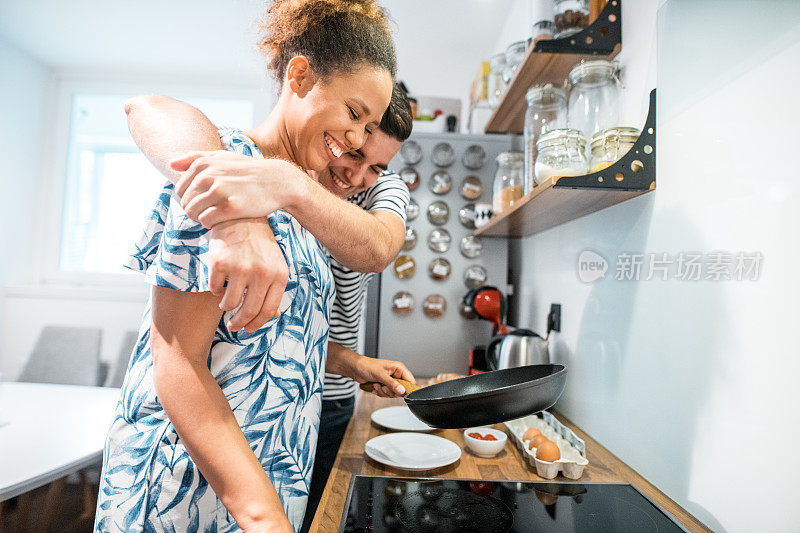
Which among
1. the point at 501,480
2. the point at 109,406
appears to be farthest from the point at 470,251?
the point at 109,406

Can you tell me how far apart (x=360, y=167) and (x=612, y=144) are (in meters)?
0.52

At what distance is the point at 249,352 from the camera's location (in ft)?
2.17

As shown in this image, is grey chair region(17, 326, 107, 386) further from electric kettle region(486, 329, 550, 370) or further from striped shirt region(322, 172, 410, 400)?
electric kettle region(486, 329, 550, 370)

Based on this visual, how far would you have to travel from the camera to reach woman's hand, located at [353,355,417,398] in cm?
107

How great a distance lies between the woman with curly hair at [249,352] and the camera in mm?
545

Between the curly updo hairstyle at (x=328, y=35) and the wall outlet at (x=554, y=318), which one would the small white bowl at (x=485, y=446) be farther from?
the curly updo hairstyle at (x=328, y=35)

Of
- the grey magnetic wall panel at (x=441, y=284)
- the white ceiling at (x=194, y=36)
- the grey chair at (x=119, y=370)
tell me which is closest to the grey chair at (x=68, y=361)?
the grey chair at (x=119, y=370)

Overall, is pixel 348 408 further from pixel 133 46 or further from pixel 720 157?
pixel 133 46

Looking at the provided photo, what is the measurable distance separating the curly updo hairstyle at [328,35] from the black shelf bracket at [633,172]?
0.42 metres

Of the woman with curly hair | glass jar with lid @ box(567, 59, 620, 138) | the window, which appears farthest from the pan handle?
the window

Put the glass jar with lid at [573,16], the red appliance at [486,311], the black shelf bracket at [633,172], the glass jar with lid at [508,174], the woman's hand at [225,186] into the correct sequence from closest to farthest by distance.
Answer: the woman's hand at [225,186], the black shelf bracket at [633,172], the glass jar with lid at [573,16], the glass jar with lid at [508,174], the red appliance at [486,311]

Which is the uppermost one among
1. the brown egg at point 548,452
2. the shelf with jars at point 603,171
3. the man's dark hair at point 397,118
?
the man's dark hair at point 397,118

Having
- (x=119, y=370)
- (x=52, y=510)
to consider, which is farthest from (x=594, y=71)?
(x=119, y=370)

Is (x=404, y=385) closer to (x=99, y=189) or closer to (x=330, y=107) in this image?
(x=330, y=107)
